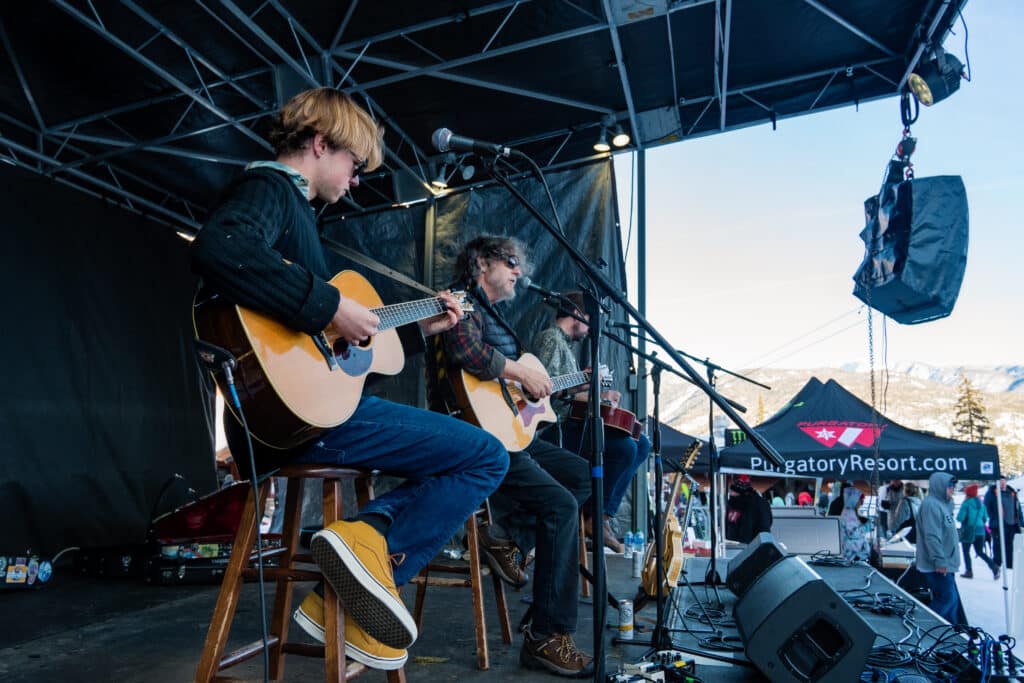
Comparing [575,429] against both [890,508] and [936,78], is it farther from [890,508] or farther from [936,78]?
[890,508]

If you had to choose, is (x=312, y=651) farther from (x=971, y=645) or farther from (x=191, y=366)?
(x=191, y=366)

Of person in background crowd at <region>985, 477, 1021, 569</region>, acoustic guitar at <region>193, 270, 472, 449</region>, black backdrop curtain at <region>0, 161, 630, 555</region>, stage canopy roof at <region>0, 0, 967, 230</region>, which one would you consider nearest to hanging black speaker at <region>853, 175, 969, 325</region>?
stage canopy roof at <region>0, 0, 967, 230</region>

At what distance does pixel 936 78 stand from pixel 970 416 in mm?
60253

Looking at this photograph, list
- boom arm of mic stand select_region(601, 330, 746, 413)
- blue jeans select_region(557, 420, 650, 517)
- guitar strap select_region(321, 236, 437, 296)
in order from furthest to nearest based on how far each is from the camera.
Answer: guitar strap select_region(321, 236, 437, 296)
blue jeans select_region(557, 420, 650, 517)
boom arm of mic stand select_region(601, 330, 746, 413)

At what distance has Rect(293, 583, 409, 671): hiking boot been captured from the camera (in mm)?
1787

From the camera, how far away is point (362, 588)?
5.57 feet

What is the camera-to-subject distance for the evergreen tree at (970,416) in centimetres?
5438

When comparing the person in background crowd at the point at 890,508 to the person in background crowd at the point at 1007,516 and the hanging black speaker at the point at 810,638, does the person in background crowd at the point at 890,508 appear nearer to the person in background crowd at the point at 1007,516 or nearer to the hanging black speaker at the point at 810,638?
the person in background crowd at the point at 1007,516

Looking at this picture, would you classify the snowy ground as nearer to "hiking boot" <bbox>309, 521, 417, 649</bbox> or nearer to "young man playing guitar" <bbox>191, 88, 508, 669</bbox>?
"young man playing guitar" <bbox>191, 88, 508, 669</bbox>

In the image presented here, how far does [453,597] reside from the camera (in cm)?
411

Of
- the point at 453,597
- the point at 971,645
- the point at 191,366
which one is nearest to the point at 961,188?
the point at 971,645

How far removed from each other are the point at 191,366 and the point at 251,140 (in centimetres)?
288

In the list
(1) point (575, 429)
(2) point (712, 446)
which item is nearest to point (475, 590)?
(1) point (575, 429)

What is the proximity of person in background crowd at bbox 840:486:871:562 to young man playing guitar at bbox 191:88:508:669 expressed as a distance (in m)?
9.07
